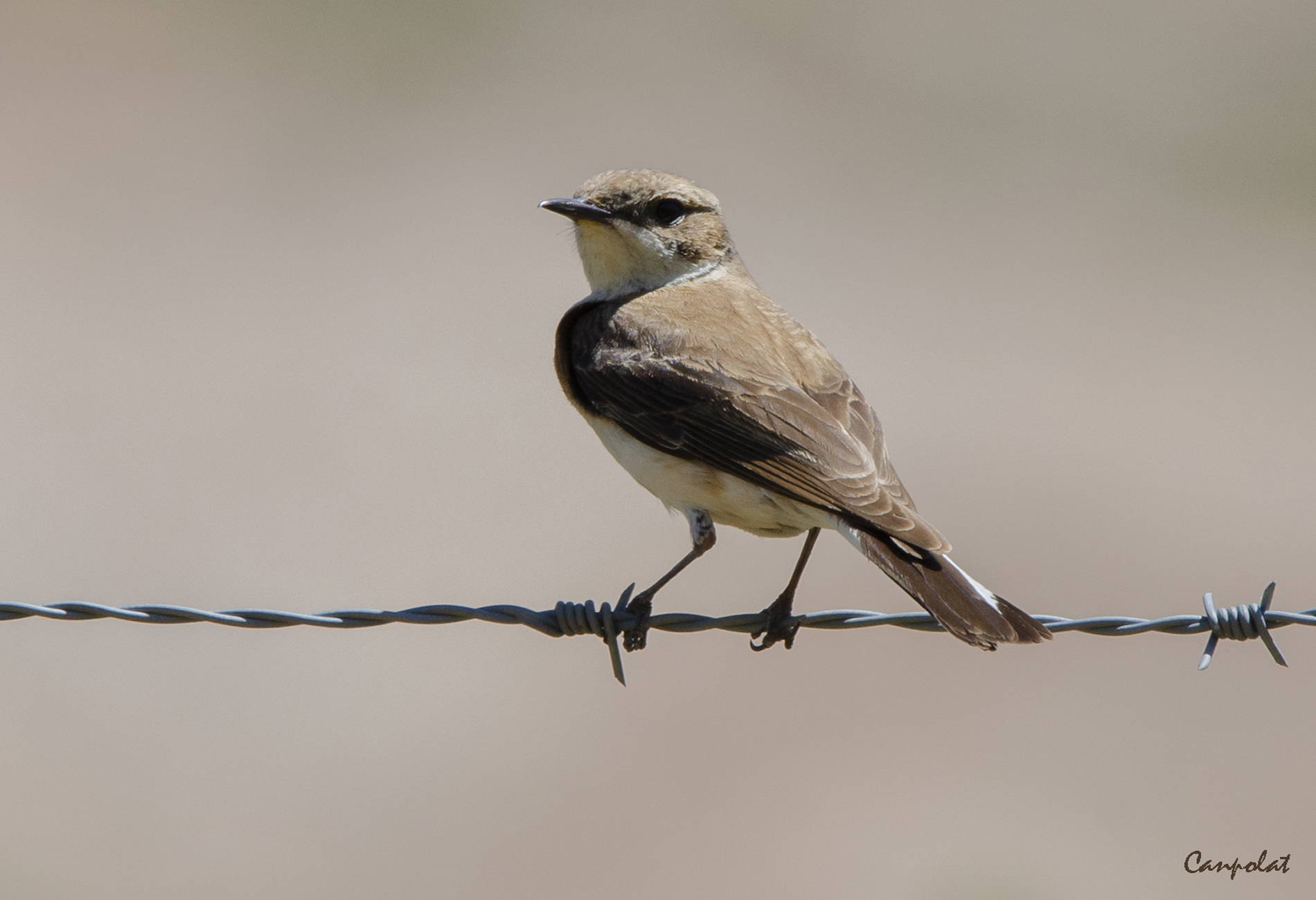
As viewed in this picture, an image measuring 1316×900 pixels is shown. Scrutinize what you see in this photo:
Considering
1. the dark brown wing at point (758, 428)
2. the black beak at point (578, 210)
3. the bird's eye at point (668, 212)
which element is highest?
the bird's eye at point (668, 212)

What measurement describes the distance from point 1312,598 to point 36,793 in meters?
9.60

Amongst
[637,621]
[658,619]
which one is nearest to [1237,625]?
[658,619]

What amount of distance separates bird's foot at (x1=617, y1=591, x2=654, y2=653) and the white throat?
6.17ft

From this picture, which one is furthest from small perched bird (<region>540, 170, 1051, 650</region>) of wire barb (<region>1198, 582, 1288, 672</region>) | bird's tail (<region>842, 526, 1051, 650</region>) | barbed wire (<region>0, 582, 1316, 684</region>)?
wire barb (<region>1198, 582, 1288, 672</region>)

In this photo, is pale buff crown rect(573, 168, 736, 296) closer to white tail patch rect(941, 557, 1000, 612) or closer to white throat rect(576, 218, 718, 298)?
white throat rect(576, 218, 718, 298)

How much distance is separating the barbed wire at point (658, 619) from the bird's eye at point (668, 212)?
278 centimetres

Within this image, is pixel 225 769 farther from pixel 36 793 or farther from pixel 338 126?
pixel 338 126

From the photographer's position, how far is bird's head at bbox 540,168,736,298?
Answer: 7527 mm

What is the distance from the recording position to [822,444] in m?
6.11

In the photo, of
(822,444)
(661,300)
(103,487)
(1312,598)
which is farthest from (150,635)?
(1312,598)

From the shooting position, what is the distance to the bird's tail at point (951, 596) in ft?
16.9

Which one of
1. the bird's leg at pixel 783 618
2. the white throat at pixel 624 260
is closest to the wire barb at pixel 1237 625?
the bird's leg at pixel 783 618

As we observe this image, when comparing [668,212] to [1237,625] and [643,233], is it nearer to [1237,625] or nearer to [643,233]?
[643,233]

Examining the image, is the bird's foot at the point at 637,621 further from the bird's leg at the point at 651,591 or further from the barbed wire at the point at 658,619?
the barbed wire at the point at 658,619
